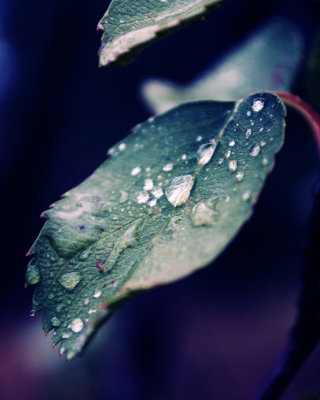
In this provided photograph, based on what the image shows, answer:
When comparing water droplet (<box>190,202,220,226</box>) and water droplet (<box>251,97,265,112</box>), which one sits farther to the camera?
water droplet (<box>251,97,265,112</box>)

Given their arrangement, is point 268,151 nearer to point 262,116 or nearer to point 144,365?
point 262,116

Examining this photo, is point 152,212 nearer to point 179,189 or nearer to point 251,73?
point 179,189

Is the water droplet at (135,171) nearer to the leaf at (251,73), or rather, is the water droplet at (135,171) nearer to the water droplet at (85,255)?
the water droplet at (85,255)

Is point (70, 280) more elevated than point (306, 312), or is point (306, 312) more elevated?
point (70, 280)

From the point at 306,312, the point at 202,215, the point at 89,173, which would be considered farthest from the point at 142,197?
the point at 89,173

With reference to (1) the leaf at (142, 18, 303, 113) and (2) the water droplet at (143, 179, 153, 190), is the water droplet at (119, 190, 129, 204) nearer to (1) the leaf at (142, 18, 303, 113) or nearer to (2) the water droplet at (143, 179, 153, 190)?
(2) the water droplet at (143, 179, 153, 190)

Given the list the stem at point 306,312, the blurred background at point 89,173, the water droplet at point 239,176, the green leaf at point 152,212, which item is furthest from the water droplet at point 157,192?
the blurred background at point 89,173

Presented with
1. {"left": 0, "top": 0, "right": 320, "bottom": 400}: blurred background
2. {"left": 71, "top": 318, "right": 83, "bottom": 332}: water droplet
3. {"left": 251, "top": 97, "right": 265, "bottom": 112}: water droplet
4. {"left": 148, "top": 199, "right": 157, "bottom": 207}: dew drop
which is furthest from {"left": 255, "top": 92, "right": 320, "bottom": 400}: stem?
{"left": 0, "top": 0, "right": 320, "bottom": 400}: blurred background
